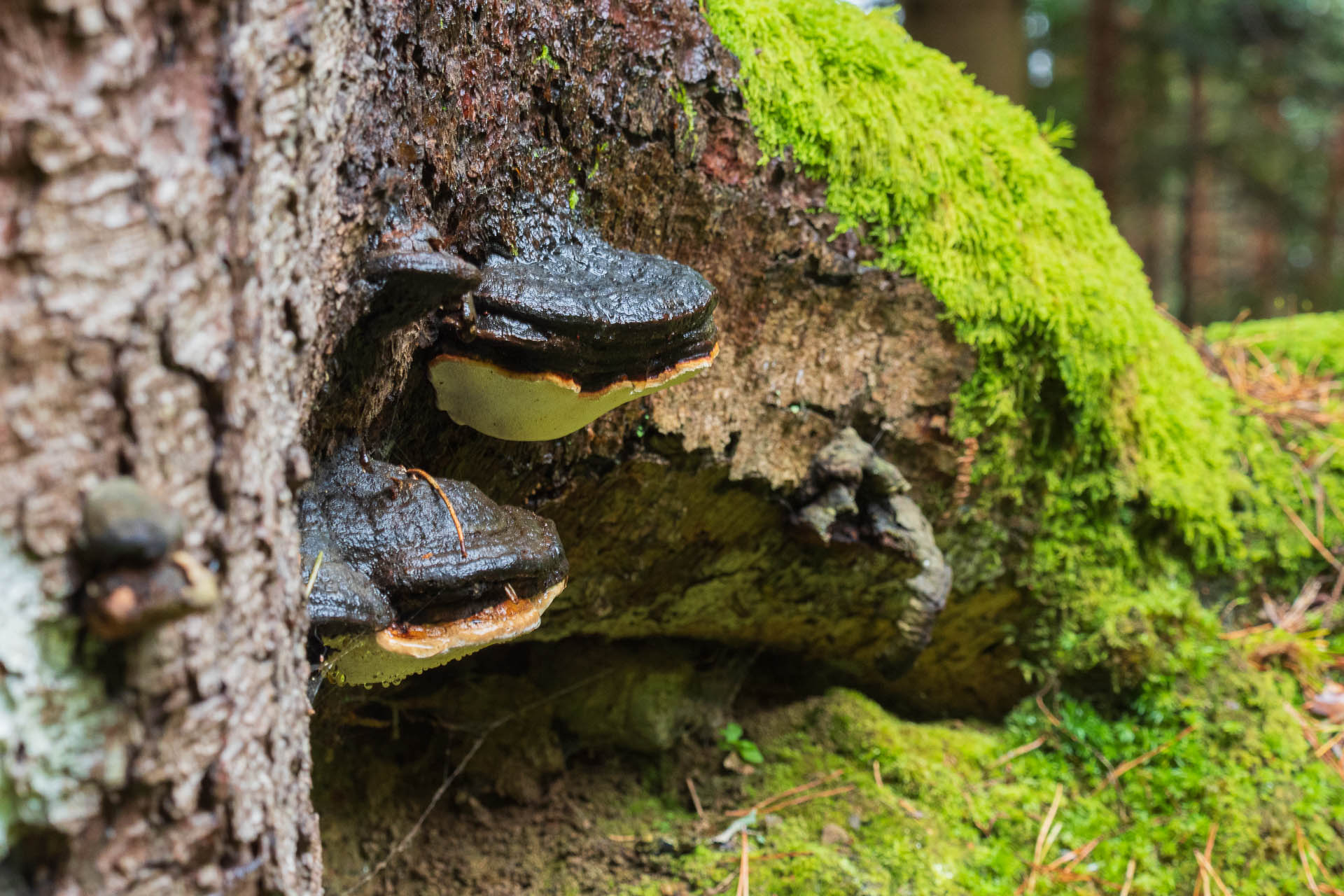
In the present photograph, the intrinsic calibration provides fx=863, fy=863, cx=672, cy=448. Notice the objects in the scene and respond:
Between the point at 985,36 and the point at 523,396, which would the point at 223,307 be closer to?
the point at 523,396

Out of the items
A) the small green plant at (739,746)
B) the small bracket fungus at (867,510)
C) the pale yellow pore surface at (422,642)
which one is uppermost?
the pale yellow pore surface at (422,642)

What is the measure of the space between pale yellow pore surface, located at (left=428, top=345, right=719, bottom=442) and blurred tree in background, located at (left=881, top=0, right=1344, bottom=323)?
541 cm

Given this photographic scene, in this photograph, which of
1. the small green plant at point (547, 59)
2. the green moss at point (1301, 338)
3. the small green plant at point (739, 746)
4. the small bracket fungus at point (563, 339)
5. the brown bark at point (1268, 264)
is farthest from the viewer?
the brown bark at point (1268, 264)

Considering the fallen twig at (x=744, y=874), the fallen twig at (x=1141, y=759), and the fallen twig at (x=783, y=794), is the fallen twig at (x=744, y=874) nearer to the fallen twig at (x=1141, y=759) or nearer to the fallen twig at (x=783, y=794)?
A: the fallen twig at (x=783, y=794)

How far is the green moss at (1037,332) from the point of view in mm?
2250

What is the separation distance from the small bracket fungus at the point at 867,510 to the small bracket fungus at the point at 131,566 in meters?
1.76

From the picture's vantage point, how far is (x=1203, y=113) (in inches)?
376

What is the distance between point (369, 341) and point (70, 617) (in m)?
0.64

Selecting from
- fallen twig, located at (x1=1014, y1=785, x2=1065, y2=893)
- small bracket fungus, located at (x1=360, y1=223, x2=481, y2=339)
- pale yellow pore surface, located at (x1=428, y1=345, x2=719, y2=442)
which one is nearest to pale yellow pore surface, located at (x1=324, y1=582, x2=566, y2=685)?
pale yellow pore surface, located at (x1=428, y1=345, x2=719, y2=442)

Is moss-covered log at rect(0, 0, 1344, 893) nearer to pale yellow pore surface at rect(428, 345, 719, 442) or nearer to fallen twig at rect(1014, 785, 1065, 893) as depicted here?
pale yellow pore surface at rect(428, 345, 719, 442)

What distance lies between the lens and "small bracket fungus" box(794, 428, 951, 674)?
229 centimetres

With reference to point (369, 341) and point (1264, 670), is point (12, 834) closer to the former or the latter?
point (369, 341)

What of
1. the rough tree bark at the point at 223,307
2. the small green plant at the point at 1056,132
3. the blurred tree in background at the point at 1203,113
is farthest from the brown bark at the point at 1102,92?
the rough tree bark at the point at 223,307

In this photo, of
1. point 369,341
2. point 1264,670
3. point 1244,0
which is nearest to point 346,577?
point 369,341
